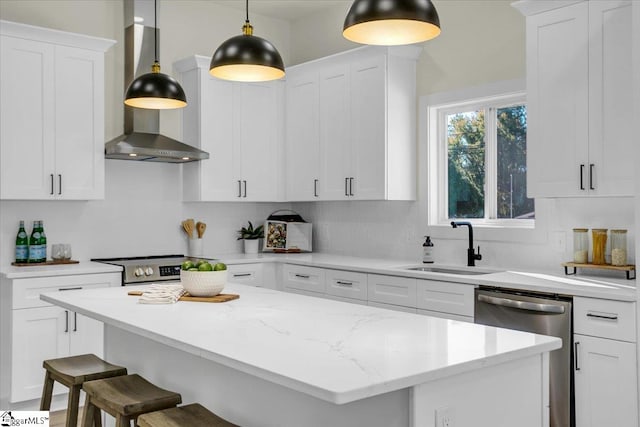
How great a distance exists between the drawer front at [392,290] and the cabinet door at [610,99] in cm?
129

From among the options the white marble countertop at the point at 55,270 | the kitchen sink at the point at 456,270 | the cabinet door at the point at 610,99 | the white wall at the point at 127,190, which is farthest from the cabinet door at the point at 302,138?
the cabinet door at the point at 610,99

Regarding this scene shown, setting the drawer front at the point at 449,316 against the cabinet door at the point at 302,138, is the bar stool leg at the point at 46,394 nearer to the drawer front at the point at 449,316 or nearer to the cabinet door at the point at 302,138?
the drawer front at the point at 449,316

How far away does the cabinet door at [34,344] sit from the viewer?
406 centimetres

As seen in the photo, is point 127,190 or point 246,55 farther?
point 127,190

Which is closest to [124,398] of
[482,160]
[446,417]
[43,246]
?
[446,417]

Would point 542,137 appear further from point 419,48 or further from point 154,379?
point 154,379

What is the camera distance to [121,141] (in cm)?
463

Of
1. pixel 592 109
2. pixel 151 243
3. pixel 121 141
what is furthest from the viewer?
pixel 151 243

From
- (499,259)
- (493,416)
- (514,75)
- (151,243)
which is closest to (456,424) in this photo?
(493,416)

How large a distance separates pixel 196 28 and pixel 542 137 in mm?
3269

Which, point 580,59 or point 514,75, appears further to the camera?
point 514,75

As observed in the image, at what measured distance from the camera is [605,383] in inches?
125

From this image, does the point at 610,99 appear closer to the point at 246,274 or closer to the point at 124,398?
the point at 124,398

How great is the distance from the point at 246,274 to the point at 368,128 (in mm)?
1530
